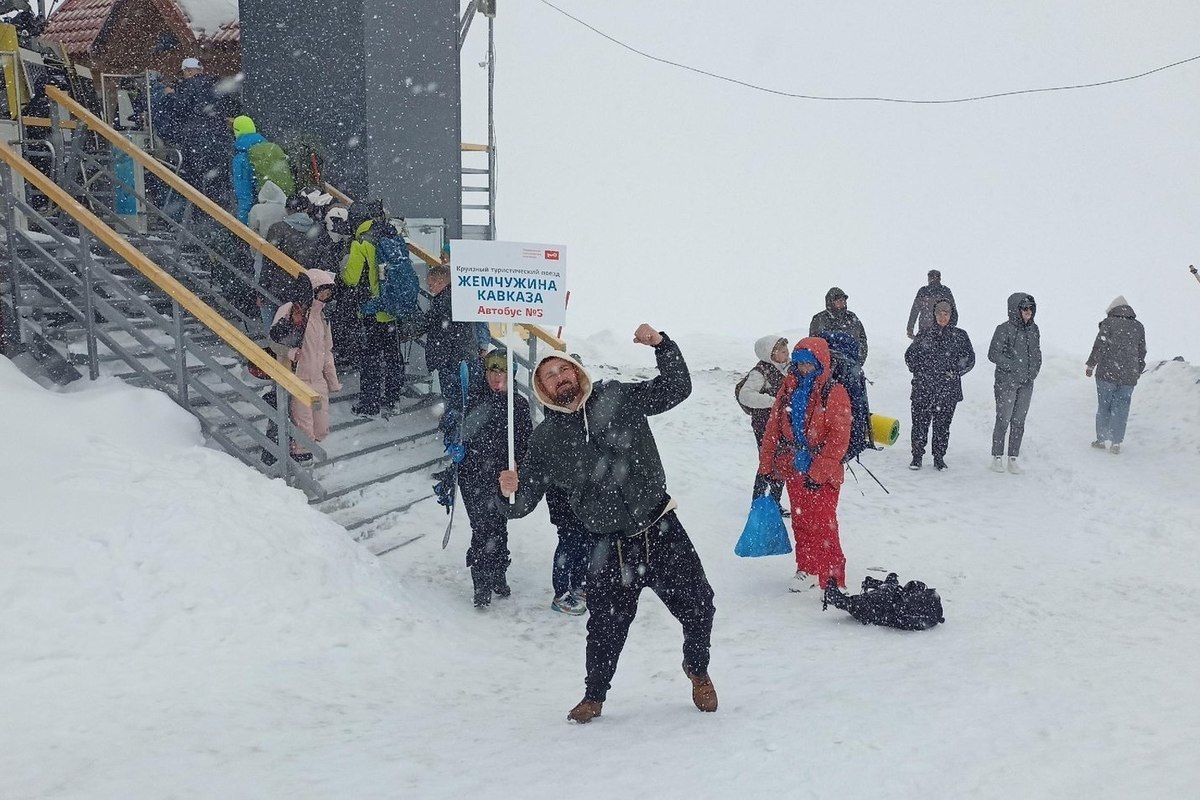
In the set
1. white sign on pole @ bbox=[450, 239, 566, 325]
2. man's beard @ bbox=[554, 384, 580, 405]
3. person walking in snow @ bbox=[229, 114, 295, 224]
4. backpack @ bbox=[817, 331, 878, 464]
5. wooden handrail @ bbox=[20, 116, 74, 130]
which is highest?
wooden handrail @ bbox=[20, 116, 74, 130]

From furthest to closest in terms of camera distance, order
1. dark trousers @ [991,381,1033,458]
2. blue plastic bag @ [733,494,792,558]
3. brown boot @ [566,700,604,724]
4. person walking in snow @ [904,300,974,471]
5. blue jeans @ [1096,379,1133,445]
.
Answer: blue jeans @ [1096,379,1133,445]
dark trousers @ [991,381,1033,458]
person walking in snow @ [904,300,974,471]
blue plastic bag @ [733,494,792,558]
brown boot @ [566,700,604,724]

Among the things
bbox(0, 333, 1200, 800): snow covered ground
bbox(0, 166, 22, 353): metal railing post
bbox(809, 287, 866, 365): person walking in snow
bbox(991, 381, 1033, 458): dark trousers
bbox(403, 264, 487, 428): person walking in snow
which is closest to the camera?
bbox(0, 333, 1200, 800): snow covered ground

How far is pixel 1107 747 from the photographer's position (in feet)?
12.3

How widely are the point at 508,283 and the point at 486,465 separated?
4.50 ft

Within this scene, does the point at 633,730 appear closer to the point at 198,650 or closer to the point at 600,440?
the point at 600,440

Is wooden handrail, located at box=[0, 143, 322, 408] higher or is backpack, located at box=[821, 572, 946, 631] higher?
wooden handrail, located at box=[0, 143, 322, 408]

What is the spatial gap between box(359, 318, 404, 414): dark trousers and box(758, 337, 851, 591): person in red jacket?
389 cm

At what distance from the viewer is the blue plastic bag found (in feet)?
22.6

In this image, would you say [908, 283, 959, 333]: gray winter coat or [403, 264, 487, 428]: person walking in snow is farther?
[908, 283, 959, 333]: gray winter coat

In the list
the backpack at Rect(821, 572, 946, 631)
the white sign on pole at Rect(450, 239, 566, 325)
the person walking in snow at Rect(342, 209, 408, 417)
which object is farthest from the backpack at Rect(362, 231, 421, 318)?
the backpack at Rect(821, 572, 946, 631)

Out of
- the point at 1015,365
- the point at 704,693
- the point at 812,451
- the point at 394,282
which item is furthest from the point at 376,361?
the point at 1015,365

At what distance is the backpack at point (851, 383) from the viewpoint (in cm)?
659

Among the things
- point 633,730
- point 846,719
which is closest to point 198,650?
point 633,730

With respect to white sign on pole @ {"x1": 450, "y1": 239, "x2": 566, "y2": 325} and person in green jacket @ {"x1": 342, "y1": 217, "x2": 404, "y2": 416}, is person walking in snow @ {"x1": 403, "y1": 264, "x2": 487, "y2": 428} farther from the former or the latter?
white sign on pole @ {"x1": 450, "y1": 239, "x2": 566, "y2": 325}
